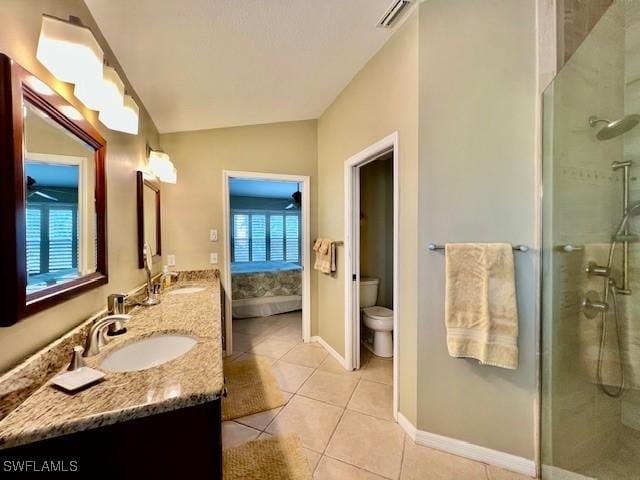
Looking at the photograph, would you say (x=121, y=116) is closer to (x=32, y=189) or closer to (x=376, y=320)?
(x=32, y=189)

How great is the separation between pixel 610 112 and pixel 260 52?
76.5 inches

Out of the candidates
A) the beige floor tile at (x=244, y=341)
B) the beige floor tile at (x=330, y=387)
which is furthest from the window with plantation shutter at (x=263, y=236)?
the beige floor tile at (x=330, y=387)

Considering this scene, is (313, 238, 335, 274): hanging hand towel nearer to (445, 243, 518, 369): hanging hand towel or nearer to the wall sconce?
(445, 243, 518, 369): hanging hand towel

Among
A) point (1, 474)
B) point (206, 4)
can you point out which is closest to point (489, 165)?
point (206, 4)

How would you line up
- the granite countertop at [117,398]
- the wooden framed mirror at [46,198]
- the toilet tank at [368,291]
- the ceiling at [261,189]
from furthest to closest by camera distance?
the ceiling at [261,189] < the toilet tank at [368,291] < the wooden framed mirror at [46,198] < the granite countertop at [117,398]

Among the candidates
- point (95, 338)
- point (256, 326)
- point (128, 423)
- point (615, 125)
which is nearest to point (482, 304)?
point (615, 125)

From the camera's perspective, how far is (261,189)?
5566 mm

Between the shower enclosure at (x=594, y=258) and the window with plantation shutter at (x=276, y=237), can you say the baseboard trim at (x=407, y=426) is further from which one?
the window with plantation shutter at (x=276, y=237)

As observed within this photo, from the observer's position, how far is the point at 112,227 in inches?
57.0

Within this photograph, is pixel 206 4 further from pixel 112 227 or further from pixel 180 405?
pixel 180 405

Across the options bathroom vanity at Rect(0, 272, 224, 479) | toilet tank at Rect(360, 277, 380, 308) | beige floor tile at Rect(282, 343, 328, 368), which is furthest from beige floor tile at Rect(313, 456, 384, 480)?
toilet tank at Rect(360, 277, 380, 308)

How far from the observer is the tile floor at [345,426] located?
143 cm

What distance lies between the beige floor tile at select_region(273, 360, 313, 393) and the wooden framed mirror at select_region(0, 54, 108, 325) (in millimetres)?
1616

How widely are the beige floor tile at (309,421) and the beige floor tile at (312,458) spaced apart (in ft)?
0.09
